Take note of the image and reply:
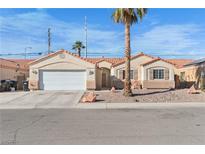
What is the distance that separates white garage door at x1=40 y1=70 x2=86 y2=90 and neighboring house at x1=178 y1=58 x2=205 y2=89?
12.4 metres

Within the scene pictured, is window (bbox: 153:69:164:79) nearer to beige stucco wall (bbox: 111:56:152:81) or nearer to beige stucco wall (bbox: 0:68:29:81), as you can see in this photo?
beige stucco wall (bbox: 111:56:152:81)

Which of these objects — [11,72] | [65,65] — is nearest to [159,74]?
[65,65]

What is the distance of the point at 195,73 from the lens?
35562mm

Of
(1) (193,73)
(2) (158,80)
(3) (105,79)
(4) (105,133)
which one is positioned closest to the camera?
(4) (105,133)

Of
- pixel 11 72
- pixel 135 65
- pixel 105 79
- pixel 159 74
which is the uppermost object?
pixel 135 65

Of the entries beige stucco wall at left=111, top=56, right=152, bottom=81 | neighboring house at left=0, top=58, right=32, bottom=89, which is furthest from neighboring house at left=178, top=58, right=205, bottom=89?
neighboring house at left=0, top=58, right=32, bottom=89

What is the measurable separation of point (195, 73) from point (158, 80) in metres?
6.23

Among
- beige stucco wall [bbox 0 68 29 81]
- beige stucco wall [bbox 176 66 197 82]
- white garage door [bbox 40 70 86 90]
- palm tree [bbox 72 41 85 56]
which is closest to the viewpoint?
white garage door [bbox 40 70 86 90]

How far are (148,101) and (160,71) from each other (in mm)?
12018

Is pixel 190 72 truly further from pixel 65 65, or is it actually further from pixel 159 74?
pixel 65 65

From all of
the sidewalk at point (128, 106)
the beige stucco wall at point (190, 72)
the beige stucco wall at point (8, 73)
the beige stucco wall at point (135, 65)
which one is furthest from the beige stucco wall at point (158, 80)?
the beige stucco wall at point (8, 73)

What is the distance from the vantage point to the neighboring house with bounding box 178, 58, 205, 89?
32234 mm

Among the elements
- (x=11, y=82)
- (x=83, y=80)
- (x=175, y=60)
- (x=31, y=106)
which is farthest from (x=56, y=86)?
(x=175, y=60)

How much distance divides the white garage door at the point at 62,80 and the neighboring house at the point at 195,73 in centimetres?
1244
